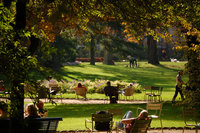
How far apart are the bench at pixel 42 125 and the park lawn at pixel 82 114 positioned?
4.85 m

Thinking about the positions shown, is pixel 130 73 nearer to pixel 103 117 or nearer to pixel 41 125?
pixel 103 117

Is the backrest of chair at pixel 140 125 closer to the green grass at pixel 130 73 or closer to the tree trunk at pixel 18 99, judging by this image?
the tree trunk at pixel 18 99

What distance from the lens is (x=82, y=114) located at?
58.1 feet

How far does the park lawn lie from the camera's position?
575 inches

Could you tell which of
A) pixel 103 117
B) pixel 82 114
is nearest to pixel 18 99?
pixel 103 117

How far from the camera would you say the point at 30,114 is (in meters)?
10.1

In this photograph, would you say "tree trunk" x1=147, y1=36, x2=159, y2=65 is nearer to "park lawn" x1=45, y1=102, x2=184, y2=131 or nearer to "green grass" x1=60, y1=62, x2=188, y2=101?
"green grass" x1=60, y1=62, x2=188, y2=101

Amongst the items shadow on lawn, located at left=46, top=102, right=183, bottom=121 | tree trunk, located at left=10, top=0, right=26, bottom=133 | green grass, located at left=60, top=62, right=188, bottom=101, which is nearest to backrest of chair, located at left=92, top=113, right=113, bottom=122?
tree trunk, located at left=10, top=0, right=26, bottom=133

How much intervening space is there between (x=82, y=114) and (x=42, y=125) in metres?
9.09

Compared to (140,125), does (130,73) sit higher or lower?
lower

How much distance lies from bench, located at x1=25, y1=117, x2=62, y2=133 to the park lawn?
485 cm

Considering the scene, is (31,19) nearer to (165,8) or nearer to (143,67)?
(165,8)

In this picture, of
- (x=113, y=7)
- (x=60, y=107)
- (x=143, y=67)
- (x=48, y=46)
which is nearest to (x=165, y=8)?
(x=113, y=7)

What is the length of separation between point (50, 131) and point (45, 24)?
46.3 ft
